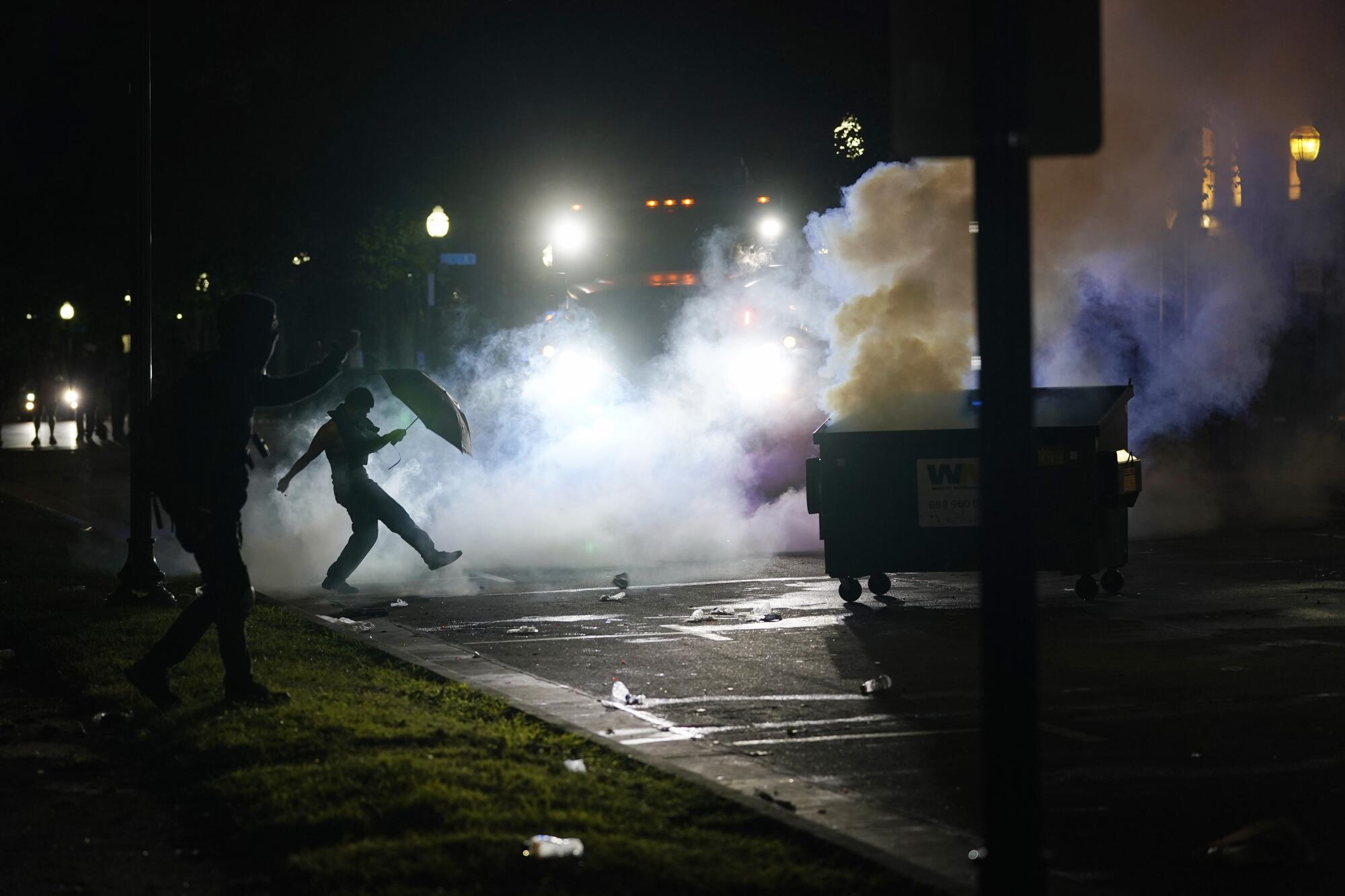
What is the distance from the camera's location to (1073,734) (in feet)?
25.4

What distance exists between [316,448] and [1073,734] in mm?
7767

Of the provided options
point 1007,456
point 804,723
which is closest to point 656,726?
point 804,723

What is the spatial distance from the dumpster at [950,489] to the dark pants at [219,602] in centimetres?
564

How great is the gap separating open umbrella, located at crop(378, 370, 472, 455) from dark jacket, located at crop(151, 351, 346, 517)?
231 inches

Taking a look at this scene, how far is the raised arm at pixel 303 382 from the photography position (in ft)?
26.3

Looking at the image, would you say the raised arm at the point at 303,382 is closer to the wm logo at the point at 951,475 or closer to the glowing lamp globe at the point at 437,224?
the wm logo at the point at 951,475

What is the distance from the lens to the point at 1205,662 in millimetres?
9836

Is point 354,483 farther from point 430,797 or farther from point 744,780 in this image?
point 430,797

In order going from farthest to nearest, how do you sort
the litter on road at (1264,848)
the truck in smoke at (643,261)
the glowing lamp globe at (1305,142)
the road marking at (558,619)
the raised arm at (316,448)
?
the truck in smoke at (643,261), the glowing lamp globe at (1305,142), the raised arm at (316,448), the road marking at (558,619), the litter on road at (1264,848)

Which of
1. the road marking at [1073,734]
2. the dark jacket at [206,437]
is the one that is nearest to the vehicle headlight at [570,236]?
the dark jacket at [206,437]

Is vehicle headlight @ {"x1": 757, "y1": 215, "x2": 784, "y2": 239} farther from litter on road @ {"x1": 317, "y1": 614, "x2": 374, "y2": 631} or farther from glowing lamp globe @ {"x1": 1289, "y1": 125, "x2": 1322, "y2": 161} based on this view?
litter on road @ {"x1": 317, "y1": 614, "x2": 374, "y2": 631}

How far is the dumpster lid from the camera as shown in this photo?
12.6 metres

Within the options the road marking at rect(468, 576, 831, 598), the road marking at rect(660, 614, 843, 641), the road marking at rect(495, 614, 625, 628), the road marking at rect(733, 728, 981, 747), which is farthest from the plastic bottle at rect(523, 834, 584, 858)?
the road marking at rect(468, 576, 831, 598)

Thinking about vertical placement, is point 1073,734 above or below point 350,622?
below
